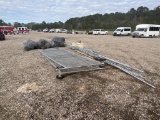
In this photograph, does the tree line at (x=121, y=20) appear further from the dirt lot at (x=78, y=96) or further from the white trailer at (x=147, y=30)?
the dirt lot at (x=78, y=96)

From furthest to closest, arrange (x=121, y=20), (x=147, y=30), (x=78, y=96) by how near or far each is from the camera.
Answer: (x=121, y=20) < (x=147, y=30) < (x=78, y=96)

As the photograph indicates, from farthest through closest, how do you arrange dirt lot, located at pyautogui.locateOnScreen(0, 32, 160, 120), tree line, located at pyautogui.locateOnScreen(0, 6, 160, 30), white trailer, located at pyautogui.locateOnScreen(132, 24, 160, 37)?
1. tree line, located at pyautogui.locateOnScreen(0, 6, 160, 30)
2. white trailer, located at pyautogui.locateOnScreen(132, 24, 160, 37)
3. dirt lot, located at pyautogui.locateOnScreen(0, 32, 160, 120)

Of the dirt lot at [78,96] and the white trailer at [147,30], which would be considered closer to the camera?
the dirt lot at [78,96]

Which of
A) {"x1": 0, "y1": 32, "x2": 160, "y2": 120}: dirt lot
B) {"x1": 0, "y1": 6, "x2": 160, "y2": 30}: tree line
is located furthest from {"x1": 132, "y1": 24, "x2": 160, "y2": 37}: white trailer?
{"x1": 0, "y1": 6, "x2": 160, "y2": 30}: tree line

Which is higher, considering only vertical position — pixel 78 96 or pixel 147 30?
pixel 147 30

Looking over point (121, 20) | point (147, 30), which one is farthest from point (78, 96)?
point (121, 20)

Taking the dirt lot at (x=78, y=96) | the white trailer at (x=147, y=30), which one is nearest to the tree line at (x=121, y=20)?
the white trailer at (x=147, y=30)

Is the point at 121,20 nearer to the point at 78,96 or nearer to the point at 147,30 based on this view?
→ the point at 147,30

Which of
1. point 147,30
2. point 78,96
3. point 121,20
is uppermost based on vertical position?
point 121,20

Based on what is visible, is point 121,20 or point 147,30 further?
point 121,20

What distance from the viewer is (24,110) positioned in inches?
183

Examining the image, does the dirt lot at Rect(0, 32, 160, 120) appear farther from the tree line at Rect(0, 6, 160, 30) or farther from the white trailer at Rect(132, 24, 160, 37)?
the tree line at Rect(0, 6, 160, 30)

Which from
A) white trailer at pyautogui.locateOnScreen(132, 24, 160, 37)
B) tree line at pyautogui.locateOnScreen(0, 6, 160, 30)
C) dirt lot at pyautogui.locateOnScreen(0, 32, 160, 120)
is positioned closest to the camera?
dirt lot at pyautogui.locateOnScreen(0, 32, 160, 120)

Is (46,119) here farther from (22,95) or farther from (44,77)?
(44,77)
